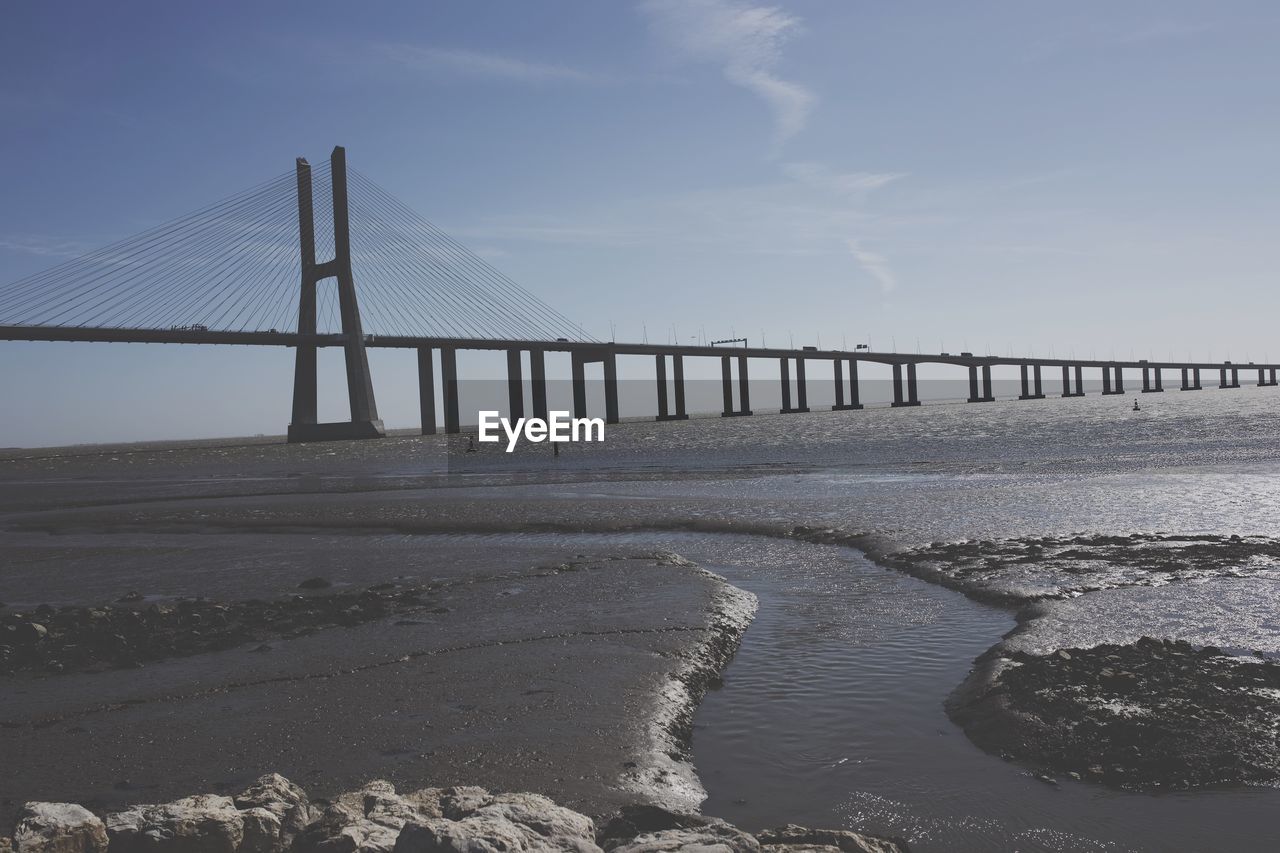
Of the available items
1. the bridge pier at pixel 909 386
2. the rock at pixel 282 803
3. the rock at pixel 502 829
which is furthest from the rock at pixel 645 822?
the bridge pier at pixel 909 386

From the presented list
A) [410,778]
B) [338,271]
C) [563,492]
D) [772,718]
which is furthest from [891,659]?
[338,271]

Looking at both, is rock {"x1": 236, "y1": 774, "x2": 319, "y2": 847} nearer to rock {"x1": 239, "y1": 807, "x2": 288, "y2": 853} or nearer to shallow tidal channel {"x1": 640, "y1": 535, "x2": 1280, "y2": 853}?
rock {"x1": 239, "y1": 807, "x2": 288, "y2": 853}

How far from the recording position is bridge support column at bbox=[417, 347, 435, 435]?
9075cm

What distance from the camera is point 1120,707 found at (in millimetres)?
5602

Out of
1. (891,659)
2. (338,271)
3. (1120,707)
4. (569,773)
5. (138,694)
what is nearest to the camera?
(569,773)

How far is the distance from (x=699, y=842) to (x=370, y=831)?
1178 millimetres

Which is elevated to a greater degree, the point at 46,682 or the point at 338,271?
the point at 338,271

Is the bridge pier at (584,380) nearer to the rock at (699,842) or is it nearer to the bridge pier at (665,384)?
the bridge pier at (665,384)

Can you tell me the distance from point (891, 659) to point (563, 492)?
19.3 m

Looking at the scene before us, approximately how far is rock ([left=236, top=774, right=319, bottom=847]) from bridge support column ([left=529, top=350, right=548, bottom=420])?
3814 inches

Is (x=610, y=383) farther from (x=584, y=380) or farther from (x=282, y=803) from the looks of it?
(x=282, y=803)

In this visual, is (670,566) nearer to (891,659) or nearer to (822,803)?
(891,659)

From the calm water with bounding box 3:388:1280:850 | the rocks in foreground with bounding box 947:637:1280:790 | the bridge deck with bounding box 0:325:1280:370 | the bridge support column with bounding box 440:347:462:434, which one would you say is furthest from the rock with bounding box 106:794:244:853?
the bridge support column with bounding box 440:347:462:434

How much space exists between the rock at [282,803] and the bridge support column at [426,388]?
8740cm
